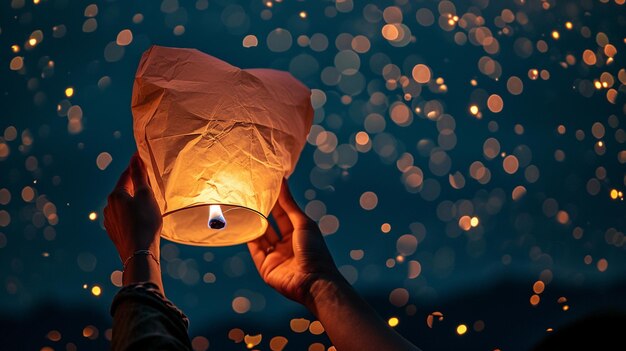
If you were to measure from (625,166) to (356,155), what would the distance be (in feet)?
1.53

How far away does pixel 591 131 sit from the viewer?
97 cm

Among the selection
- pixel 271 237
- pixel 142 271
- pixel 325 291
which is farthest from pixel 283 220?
pixel 142 271

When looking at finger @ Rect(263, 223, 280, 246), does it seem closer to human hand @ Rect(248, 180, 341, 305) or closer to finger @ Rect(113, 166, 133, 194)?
human hand @ Rect(248, 180, 341, 305)

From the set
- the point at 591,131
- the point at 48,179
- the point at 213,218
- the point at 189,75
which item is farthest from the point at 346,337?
the point at 591,131

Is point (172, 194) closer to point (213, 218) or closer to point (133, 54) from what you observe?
point (213, 218)

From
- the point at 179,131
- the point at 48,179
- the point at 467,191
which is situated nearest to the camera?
the point at 179,131

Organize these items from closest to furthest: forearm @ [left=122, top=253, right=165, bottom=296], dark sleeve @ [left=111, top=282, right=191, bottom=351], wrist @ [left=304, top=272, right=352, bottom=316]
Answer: dark sleeve @ [left=111, top=282, right=191, bottom=351]
forearm @ [left=122, top=253, right=165, bottom=296]
wrist @ [left=304, top=272, right=352, bottom=316]

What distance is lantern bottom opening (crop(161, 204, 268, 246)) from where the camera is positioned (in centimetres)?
65

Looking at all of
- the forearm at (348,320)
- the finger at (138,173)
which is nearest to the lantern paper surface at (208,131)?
the finger at (138,173)

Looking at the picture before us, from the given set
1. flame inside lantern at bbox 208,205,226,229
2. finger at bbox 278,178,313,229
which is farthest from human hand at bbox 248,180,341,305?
flame inside lantern at bbox 208,205,226,229

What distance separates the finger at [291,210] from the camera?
715 mm

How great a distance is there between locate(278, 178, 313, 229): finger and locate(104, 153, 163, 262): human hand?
175mm

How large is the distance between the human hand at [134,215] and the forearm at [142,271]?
0.01 metres

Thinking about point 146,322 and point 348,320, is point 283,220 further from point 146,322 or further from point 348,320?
point 146,322
